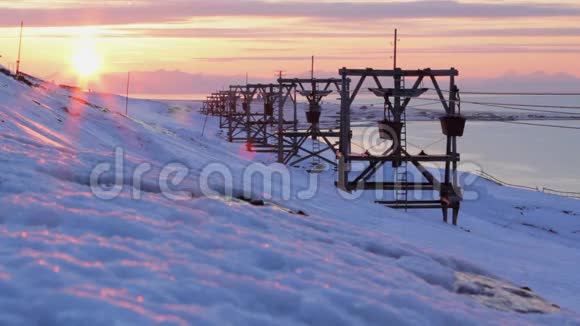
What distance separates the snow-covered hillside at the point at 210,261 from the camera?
15.4 feet

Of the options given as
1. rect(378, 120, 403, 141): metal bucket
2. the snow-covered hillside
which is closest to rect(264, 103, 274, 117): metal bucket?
rect(378, 120, 403, 141): metal bucket

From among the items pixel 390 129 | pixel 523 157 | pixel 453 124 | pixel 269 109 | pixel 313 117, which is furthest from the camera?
pixel 523 157

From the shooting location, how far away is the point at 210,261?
573 centimetres

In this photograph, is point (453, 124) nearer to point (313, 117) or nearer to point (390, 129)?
point (390, 129)

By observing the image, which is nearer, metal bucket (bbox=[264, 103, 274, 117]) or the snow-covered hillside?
the snow-covered hillside

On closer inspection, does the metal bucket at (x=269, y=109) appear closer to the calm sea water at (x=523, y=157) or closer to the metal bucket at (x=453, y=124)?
the calm sea water at (x=523, y=157)

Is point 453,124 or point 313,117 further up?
point 313,117

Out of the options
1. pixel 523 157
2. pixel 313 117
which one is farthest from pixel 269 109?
pixel 523 157

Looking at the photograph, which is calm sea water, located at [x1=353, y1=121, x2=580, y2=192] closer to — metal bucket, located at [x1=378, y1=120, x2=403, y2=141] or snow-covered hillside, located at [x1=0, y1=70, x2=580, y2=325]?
metal bucket, located at [x1=378, y1=120, x2=403, y2=141]

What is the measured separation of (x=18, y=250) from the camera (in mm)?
5230

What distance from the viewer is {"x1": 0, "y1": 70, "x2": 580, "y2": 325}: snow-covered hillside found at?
15.4 ft

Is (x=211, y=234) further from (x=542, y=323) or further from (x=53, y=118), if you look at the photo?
(x=53, y=118)

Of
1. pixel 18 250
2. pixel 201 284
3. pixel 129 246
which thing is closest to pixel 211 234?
pixel 129 246

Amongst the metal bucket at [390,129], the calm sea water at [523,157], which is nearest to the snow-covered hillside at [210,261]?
the metal bucket at [390,129]
